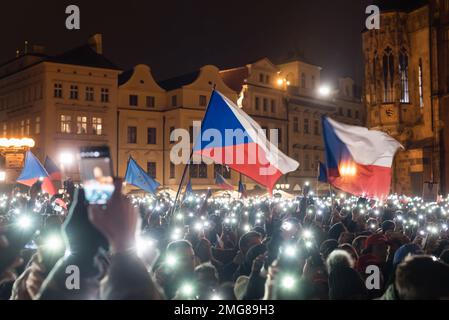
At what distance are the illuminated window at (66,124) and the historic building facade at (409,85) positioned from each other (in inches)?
921

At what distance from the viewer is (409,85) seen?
36.7m

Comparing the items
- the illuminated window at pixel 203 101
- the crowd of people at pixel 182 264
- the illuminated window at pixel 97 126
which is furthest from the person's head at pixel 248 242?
the illuminated window at pixel 203 101

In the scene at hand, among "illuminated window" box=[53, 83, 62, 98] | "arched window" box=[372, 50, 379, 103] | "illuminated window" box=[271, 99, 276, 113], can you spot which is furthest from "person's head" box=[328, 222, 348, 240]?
"illuminated window" box=[271, 99, 276, 113]

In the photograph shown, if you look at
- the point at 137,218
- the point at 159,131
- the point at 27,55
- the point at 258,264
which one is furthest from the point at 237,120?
the point at 27,55

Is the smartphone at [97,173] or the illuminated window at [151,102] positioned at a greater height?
the illuminated window at [151,102]

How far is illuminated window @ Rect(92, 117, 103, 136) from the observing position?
4894 centimetres

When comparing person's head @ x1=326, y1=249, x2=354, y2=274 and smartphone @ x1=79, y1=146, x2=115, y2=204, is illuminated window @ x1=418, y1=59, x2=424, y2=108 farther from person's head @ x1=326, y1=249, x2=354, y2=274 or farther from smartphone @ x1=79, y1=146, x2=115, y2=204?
smartphone @ x1=79, y1=146, x2=115, y2=204

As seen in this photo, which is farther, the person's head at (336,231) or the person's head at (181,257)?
the person's head at (336,231)

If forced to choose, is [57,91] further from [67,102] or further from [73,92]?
[73,92]

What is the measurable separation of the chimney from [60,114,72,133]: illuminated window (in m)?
10.3

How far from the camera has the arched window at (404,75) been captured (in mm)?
36250

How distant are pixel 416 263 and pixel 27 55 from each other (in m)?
54.0

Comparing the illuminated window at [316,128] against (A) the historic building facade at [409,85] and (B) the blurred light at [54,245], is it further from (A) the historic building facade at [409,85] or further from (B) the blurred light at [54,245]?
(B) the blurred light at [54,245]

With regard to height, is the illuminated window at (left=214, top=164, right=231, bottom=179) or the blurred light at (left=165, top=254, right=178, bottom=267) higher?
the illuminated window at (left=214, top=164, right=231, bottom=179)
